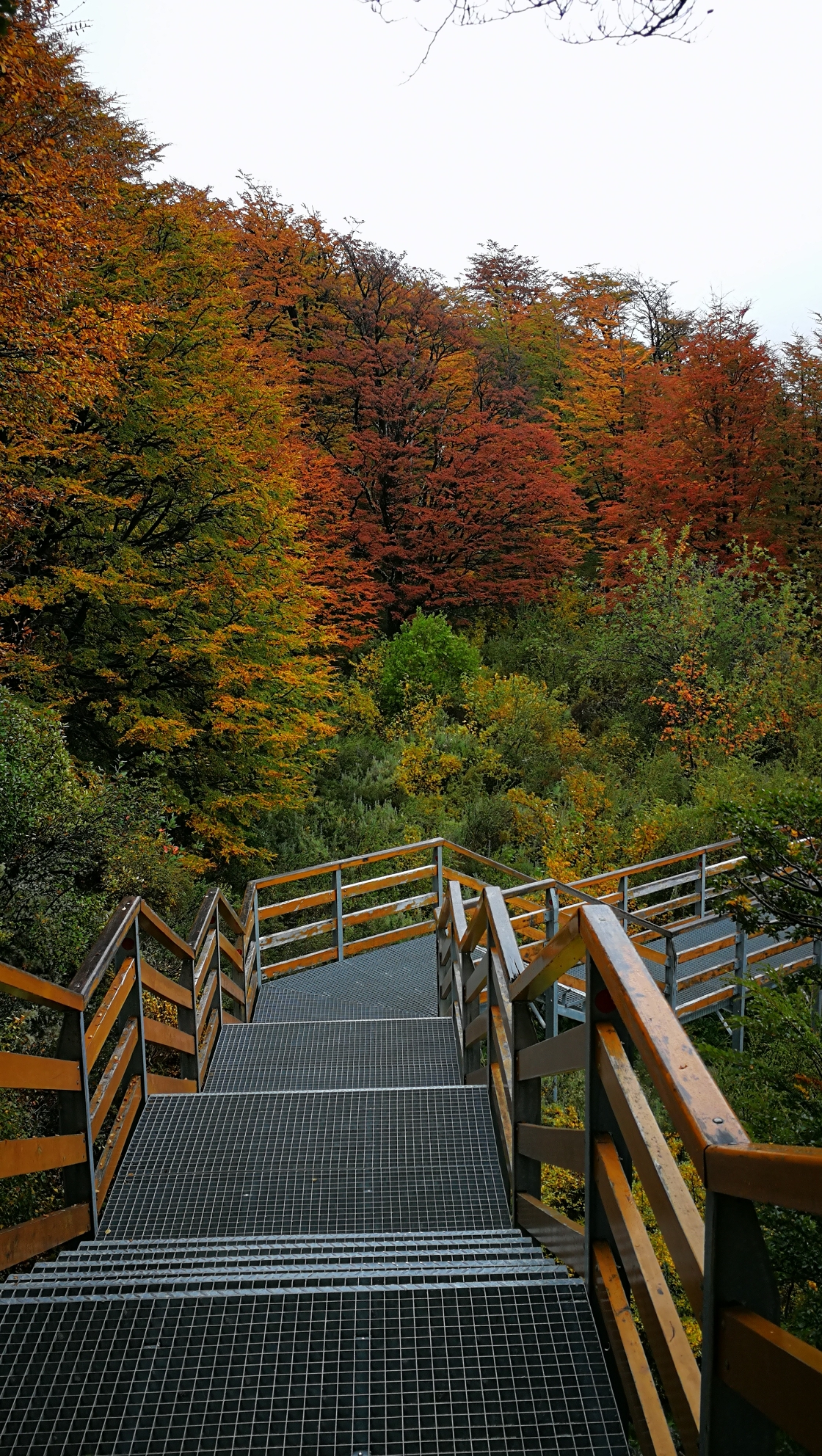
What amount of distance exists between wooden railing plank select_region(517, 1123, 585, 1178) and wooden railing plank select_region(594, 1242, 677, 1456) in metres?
0.21

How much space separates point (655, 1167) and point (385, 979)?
8.11 metres

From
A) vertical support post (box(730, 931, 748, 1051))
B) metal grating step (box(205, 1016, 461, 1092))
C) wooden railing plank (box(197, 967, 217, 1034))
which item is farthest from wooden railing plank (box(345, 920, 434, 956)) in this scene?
wooden railing plank (box(197, 967, 217, 1034))

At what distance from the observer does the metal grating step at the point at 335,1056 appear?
598cm

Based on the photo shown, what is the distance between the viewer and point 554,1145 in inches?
107

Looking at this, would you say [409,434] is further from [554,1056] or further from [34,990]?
[554,1056]

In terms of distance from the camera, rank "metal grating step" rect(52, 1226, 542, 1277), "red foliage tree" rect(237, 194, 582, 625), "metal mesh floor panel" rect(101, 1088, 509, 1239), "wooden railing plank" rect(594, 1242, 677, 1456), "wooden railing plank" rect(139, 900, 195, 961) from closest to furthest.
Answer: "wooden railing plank" rect(594, 1242, 677, 1456) < "metal grating step" rect(52, 1226, 542, 1277) < "metal mesh floor panel" rect(101, 1088, 509, 1239) < "wooden railing plank" rect(139, 900, 195, 961) < "red foliage tree" rect(237, 194, 582, 625)

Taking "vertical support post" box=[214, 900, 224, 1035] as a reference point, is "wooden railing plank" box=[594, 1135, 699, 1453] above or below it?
above

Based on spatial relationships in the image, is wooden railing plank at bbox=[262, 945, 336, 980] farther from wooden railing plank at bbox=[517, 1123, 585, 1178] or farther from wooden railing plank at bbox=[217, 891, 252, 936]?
wooden railing plank at bbox=[517, 1123, 585, 1178]

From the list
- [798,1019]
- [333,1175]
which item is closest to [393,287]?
[798,1019]

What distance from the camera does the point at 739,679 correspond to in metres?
17.0

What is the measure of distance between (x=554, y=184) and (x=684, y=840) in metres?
9.19

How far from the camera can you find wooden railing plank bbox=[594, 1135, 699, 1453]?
1547 mm

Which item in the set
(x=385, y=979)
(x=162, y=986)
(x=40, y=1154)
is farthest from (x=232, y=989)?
(x=40, y=1154)

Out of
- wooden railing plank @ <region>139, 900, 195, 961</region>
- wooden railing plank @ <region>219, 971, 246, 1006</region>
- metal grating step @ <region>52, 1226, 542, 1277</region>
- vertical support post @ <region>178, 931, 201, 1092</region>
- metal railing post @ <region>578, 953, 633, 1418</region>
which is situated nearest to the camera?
metal railing post @ <region>578, 953, 633, 1418</region>
